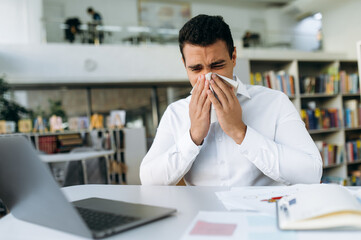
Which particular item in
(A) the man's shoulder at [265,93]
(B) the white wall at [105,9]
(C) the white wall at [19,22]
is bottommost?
(A) the man's shoulder at [265,93]

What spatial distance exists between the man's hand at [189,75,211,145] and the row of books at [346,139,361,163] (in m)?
4.12

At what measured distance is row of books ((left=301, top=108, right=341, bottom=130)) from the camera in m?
4.27

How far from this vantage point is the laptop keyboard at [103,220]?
0.56m

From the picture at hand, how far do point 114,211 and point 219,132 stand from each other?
626 millimetres

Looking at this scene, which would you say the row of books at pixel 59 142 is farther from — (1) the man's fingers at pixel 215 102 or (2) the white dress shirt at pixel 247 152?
(1) the man's fingers at pixel 215 102

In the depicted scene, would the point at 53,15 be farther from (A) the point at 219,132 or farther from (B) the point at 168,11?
(A) the point at 219,132

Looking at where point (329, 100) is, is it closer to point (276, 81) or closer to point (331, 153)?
point (331, 153)

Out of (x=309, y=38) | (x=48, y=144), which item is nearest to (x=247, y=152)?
(x=48, y=144)

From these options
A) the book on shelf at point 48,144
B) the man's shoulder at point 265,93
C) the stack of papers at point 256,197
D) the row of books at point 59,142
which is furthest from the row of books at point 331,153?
the book on shelf at point 48,144

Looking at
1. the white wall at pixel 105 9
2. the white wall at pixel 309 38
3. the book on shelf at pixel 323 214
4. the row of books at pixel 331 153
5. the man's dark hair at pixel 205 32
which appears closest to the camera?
the book on shelf at pixel 323 214

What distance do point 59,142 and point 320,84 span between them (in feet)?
15.1

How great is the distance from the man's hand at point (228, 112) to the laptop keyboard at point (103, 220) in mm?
504

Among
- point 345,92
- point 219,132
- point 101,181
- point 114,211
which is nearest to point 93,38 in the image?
point 101,181

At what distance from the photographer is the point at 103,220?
0.60 meters
